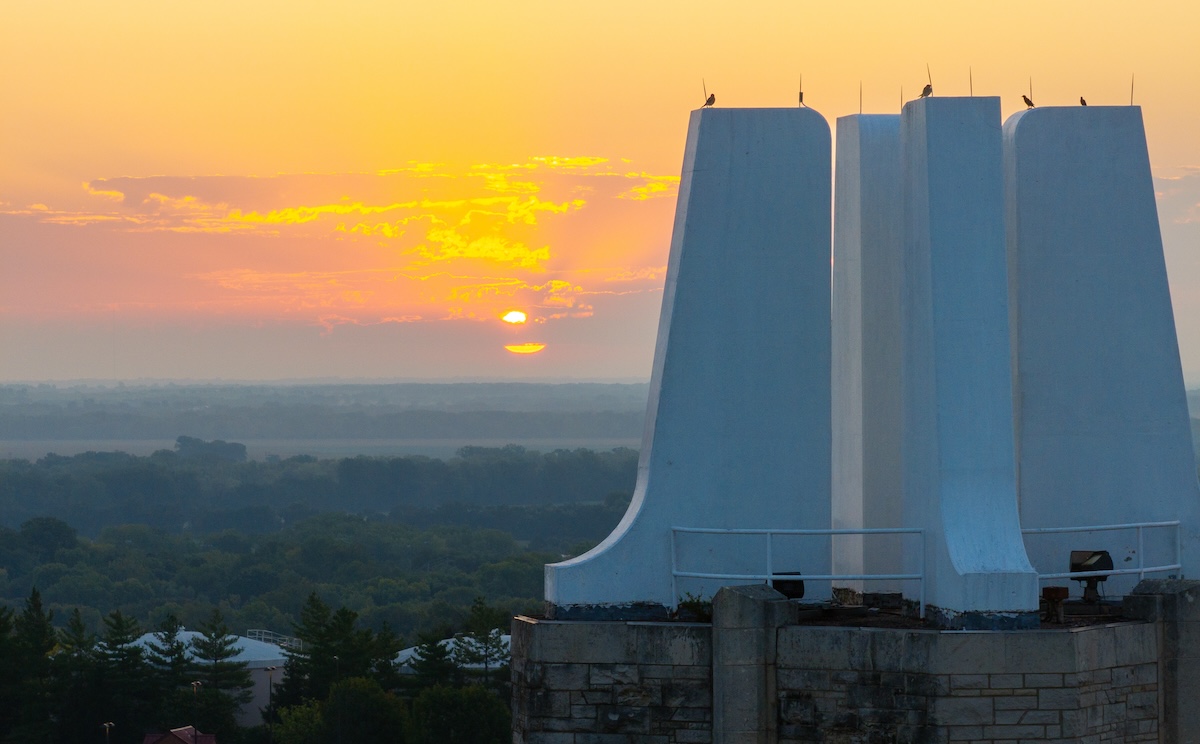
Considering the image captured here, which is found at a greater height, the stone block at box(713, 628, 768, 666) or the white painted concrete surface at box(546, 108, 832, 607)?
the white painted concrete surface at box(546, 108, 832, 607)

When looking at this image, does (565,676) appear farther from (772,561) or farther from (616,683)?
(772,561)

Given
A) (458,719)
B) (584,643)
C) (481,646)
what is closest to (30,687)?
(458,719)

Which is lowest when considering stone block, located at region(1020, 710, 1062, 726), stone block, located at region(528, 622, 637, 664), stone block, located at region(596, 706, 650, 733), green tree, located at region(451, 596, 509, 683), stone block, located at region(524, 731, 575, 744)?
stone block, located at region(524, 731, 575, 744)

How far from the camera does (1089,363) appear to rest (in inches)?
664

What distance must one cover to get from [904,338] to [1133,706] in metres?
3.71

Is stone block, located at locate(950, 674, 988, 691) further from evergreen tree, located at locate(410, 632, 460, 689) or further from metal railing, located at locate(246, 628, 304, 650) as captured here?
metal railing, located at locate(246, 628, 304, 650)

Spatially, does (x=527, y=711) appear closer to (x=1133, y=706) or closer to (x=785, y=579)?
(x=785, y=579)

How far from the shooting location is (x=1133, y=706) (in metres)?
15.3

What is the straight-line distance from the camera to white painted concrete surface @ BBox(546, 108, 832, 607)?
1614 cm

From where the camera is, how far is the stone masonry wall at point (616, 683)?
15312 millimetres

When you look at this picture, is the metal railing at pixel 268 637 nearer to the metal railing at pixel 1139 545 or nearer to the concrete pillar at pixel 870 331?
the concrete pillar at pixel 870 331

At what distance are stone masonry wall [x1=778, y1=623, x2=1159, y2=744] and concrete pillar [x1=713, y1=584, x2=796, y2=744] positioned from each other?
119mm

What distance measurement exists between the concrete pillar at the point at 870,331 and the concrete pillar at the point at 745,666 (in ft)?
7.31

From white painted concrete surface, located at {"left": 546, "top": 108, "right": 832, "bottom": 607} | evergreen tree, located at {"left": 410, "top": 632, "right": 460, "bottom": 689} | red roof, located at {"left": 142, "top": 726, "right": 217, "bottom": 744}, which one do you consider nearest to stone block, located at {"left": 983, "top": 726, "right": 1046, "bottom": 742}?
white painted concrete surface, located at {"left": 546, "top": 108, "right": 832, "bottom": 607}
